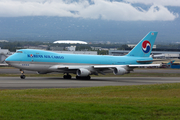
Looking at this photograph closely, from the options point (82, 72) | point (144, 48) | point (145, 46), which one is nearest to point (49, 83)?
point (82, 72)

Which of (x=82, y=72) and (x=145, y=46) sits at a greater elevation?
(x=145, y=46)

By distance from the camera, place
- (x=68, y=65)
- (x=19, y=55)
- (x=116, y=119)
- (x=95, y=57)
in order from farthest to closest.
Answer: (x=95, y=57), (x=68, y=65), (x=19, y=55), (x=116, y=119)

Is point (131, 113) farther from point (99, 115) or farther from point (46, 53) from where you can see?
point (46, 53)

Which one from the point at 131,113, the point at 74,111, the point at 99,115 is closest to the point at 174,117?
the point at 131,113

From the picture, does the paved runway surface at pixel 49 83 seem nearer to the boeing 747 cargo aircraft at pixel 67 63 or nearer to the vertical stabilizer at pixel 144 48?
the boeing 747 cargo aircraft at pixel 67 63

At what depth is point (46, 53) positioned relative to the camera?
1545 inches

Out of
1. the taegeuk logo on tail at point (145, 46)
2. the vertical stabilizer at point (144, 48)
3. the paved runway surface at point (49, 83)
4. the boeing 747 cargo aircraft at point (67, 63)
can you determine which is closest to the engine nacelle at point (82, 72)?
the boeing 747 cargo aircraft at point (67, 63)

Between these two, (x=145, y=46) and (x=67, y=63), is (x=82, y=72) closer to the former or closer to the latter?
(x=67, y=63)

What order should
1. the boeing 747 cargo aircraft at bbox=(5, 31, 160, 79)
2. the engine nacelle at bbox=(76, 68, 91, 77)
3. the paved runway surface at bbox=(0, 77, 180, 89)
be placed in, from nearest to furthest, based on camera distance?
the paved runway surface at bbox=(0, 77, 180, 89)
the boeing 747 cargo aircraft at bbox=(5, 31, 160, 79)
the engine nacelle at bbox=(76, 68, 91, 77)

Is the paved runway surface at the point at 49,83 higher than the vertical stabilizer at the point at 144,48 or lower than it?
lower

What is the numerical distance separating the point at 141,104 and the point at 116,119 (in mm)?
3323

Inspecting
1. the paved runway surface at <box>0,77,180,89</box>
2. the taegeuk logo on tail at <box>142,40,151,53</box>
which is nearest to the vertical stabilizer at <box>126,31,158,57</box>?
the taegeuk logo on tail at <box>142,40,151,53</box>

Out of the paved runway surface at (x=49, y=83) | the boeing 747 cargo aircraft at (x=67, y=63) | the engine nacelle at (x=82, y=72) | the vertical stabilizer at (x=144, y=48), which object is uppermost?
the vertical stabilizer at (x=144, y=48)

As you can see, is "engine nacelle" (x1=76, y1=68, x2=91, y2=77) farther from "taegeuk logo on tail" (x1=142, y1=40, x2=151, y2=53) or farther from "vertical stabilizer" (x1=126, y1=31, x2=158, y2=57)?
"taegeuk logo on tail" (x1=142, y1=40, x2=151, y2=53)
